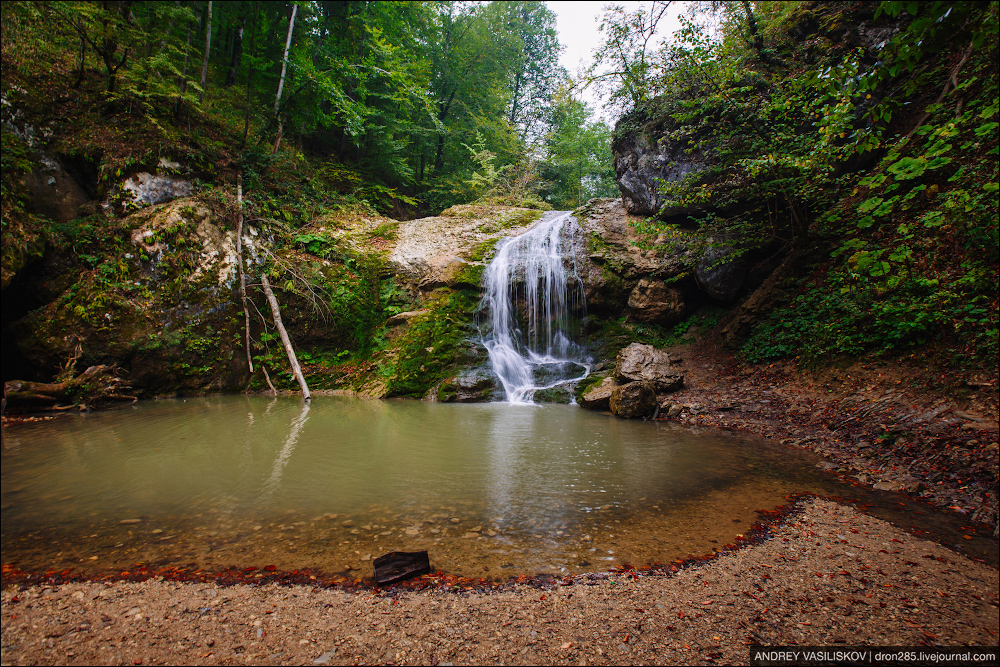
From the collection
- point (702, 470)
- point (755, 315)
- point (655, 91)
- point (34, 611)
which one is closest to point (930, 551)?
point (702, 470)

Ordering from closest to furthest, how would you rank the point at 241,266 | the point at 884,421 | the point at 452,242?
the point at 884,421 → the point at 241,266 → the point at 452,242

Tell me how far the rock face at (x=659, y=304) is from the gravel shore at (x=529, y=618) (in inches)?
340

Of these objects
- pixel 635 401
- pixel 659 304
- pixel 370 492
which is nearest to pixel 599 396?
pixel 635 401

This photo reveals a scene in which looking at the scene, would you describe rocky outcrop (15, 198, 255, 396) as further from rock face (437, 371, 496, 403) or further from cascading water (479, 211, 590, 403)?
cascading water (479, 211, 590, 403)

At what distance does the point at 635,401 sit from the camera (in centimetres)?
697

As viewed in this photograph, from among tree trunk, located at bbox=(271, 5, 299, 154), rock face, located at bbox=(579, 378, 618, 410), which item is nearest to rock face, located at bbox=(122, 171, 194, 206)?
tree trunk, located at bbox=(271, 5, 299, 154)

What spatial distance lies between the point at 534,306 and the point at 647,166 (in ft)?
15.6

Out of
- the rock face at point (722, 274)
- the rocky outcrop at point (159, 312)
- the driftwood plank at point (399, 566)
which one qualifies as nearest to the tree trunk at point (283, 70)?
the rocky outcrop at point (159, 312)

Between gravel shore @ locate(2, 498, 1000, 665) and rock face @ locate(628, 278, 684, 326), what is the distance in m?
8.63

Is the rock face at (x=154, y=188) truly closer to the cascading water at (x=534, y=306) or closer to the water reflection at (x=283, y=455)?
the water reflection at (x=283, y=455)

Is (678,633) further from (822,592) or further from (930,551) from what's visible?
(930,551)

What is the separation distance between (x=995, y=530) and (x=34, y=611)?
5.46 m

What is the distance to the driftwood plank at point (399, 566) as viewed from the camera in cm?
213

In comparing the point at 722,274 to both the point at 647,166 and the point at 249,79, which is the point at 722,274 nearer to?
the point at 647,166
